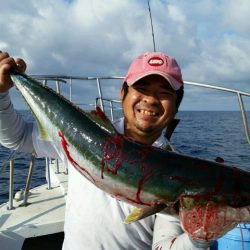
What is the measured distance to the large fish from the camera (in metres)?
2.19

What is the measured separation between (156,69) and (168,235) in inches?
46.2

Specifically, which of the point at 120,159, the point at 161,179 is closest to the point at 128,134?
the point at 120,159

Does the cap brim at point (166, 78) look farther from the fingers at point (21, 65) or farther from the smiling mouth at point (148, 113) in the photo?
the fingers at point (21, 65)

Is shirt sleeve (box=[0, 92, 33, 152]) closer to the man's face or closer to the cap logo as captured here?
the man's face

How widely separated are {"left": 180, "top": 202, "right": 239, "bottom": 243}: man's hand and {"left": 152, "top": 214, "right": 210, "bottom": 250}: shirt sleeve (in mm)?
143

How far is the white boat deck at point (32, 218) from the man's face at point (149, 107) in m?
2.57

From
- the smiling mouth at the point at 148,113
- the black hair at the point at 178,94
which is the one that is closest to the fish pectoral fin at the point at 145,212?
the smiling mouth at the point at 148,113

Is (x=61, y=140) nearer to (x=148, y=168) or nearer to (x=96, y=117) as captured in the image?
(x=96, y=117)

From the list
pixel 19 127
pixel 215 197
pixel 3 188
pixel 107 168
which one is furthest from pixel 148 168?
pixel 3 188

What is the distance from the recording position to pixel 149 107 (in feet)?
8.74

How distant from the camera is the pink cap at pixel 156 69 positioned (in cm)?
272

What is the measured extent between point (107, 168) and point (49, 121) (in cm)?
57

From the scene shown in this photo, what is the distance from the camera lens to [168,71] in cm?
273

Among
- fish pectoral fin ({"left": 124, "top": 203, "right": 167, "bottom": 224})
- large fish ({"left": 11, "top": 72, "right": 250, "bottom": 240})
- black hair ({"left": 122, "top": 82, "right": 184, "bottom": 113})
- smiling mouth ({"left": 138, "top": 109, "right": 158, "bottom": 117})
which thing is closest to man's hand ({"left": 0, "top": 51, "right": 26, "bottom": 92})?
large fish ({"left": 11, "top": 72, "right": 250, "bottom": 240})
